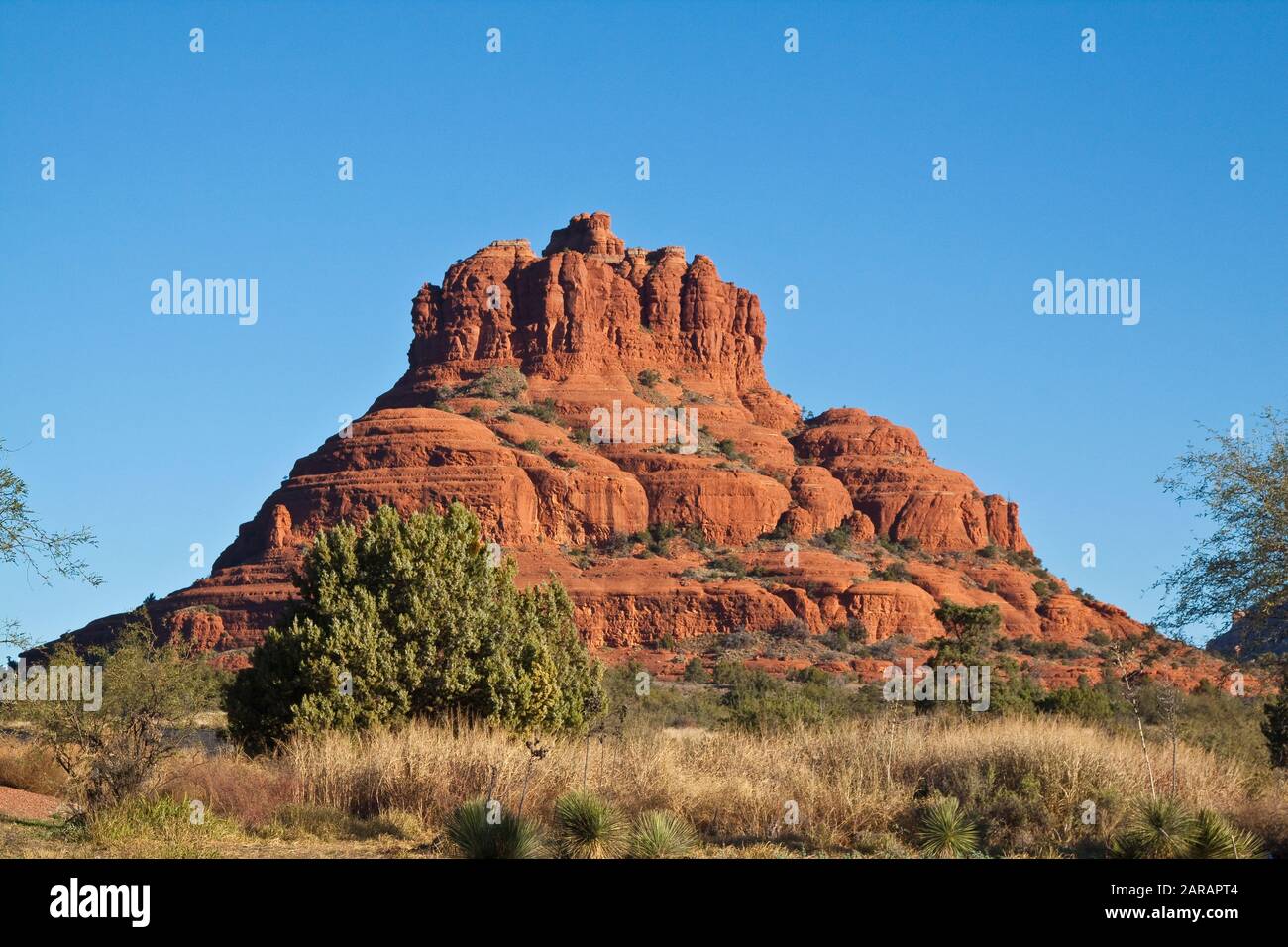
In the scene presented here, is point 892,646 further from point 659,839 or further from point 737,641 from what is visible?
point 659,839

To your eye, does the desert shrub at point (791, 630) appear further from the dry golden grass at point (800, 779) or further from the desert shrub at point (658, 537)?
the dry golden grass at point (800, 779)

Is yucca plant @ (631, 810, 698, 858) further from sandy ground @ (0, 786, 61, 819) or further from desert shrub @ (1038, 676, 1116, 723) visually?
desert shrub @ (1038, 676, 1116, 723)

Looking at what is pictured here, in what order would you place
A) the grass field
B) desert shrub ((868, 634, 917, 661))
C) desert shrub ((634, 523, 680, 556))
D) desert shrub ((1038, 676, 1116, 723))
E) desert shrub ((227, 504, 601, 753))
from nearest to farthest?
the grass field, desert shrub ((227, 504, 601, 753)), desert shrub ((1038, 676, 1116, 723)), desert shrub ((868, 634, 917, 661)), desert shrub ((634, 523, 680, 556))

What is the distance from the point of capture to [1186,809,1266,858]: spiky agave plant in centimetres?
1461

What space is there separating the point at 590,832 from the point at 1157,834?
244 inches

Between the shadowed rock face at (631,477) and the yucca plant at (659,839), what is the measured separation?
68317 millimetres

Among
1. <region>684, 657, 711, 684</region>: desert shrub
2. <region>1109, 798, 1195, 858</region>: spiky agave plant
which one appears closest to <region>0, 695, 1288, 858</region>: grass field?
<region>1109, 798, 1195, 858</region>: spiky agave plant

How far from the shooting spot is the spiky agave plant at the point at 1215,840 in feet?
47.9

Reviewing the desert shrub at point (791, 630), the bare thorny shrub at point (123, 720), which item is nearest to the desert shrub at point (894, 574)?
the desert shrub at point (791, 630)

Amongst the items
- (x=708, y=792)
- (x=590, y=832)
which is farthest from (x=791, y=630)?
(x=590, y=832)

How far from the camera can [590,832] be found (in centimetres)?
1490

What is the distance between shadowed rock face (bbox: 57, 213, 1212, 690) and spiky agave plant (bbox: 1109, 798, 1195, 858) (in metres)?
68.9
